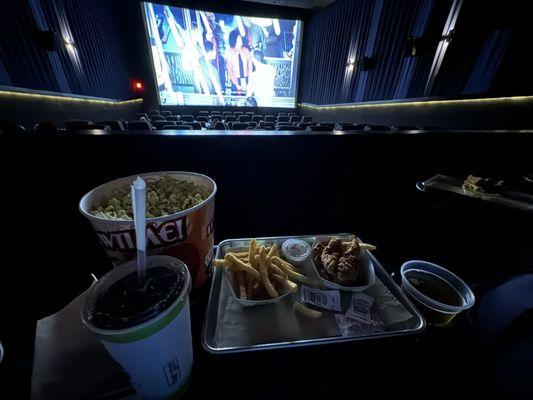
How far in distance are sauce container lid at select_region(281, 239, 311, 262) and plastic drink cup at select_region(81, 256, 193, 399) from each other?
0.40 m

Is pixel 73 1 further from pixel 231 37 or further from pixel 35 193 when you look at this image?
pixel 35 193

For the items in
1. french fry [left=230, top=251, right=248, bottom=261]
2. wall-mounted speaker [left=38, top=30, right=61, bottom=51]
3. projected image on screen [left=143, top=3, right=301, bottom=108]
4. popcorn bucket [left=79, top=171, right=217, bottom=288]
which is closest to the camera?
popcorn bucket [left=79, top=171, right=217, bottom=288]

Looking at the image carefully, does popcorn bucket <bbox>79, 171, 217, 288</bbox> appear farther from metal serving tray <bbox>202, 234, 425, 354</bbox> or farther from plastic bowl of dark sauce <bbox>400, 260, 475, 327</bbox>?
plastic bowl of dark sauce <bbox>400, 260, 475, 327</bbox>

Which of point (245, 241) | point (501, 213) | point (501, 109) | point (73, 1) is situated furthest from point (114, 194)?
point (73, 1)

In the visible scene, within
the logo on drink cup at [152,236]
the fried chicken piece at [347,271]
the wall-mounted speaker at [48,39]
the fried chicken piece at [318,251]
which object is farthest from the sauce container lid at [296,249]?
the wall-mounted speaker at [48,39]

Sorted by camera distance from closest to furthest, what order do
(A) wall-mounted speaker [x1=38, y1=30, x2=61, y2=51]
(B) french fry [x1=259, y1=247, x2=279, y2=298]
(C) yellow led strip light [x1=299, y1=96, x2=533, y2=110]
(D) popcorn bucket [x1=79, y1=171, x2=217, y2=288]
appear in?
1. (D) popcorn bucket [x1=79, y1=171, x2=217, y2=288]
2. (B) french fry [x1=259, y1=247, x2=279, y2=298]
3. (C) yellow led strip light [x1=299, y1=96, x2=533, y2=110]
4. (A) wall-mounted speaker [x1=38, y1=30, x2=61, y2=51]

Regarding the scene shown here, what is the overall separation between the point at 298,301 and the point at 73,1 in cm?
920

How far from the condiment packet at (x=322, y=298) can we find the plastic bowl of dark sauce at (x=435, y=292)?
23 cm

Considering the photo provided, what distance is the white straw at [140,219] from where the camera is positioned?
1.19 ft

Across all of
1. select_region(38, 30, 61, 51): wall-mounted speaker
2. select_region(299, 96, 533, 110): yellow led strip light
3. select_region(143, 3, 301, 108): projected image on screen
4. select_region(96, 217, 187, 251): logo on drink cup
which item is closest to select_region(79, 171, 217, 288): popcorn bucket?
select_region(96, 217, 187, 251): logo on drink cup

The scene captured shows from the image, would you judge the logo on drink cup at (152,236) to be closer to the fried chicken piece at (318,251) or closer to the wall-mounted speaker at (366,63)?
the fried chicken piece at (318,251)

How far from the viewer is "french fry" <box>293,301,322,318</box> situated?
1.78 ft

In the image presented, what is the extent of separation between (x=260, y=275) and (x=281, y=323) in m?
0.14

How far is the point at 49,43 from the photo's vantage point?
14.4ft
